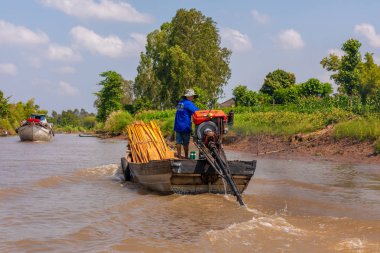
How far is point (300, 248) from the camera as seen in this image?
5402mm

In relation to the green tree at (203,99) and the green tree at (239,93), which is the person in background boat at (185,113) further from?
the green tree at (239,93)

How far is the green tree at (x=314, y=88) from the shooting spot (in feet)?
144

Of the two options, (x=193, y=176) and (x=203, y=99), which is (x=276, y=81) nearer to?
(x=203, y=99)

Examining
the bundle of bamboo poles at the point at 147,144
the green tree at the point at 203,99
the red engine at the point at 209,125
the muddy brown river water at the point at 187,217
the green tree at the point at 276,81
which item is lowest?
the muddy brown river water at the point at 187,217

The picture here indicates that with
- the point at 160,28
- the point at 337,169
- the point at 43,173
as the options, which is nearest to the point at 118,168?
the point at 43,173

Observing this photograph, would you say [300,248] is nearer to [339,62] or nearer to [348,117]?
[348,117]

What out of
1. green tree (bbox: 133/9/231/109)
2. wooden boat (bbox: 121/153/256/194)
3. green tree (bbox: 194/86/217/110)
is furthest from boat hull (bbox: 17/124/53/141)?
wooden boat (bbox: 121/153/256/194)

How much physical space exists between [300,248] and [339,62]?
150 ft

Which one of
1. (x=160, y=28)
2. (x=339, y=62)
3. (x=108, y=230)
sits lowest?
(x=108, y=230)

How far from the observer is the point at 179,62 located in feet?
162

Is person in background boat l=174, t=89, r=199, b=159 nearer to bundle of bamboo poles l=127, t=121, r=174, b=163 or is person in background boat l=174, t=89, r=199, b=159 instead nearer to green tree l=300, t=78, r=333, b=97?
bundle of bamboo poles l=127, t=121, r=174, b=163

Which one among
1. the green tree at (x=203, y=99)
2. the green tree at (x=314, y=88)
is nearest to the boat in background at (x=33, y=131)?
the green tree at (x=203, y=99)

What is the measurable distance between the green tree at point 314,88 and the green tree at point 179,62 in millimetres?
11428

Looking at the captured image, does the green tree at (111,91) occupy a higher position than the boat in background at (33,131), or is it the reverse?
the green tree at (111,91)
